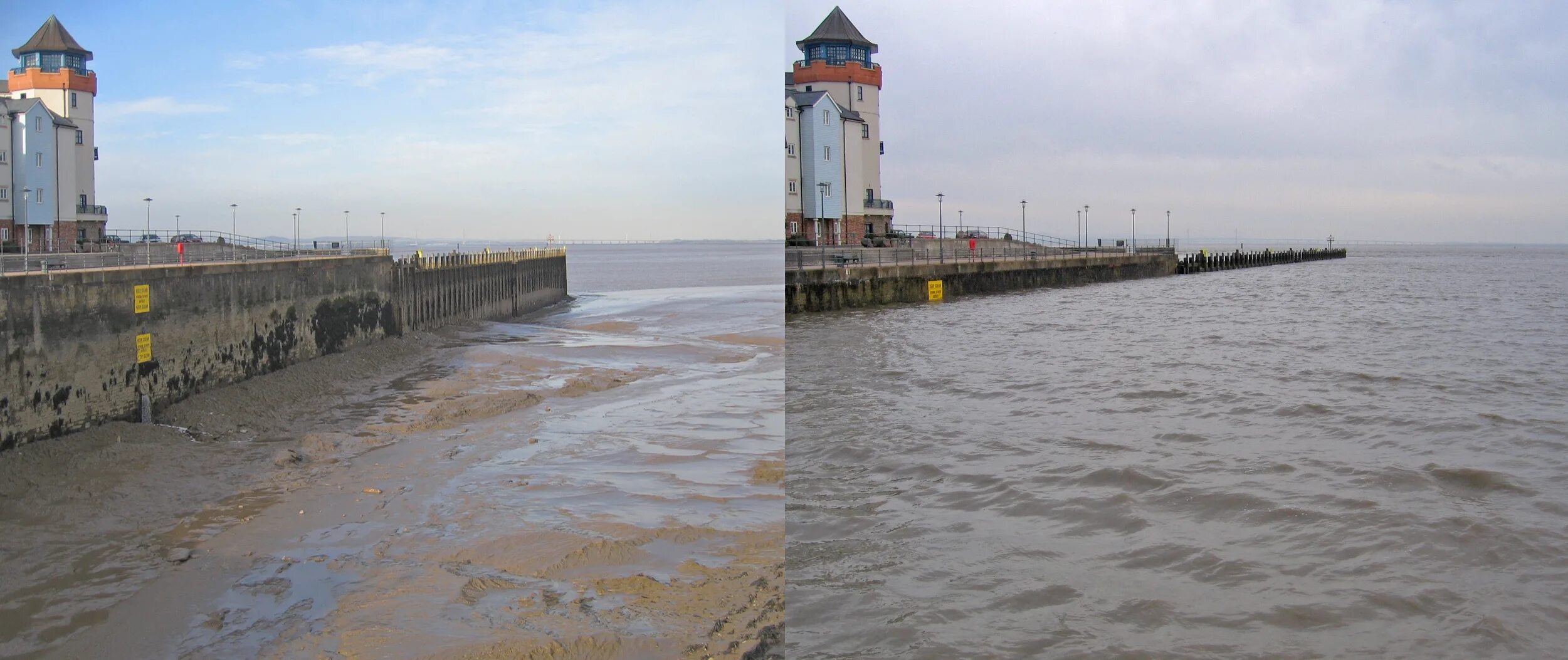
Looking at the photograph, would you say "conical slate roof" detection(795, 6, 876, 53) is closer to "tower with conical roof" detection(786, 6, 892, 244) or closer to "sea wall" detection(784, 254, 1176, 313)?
"tower with conical roof" detection(786, 6, 892, 244)

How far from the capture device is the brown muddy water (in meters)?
5.01

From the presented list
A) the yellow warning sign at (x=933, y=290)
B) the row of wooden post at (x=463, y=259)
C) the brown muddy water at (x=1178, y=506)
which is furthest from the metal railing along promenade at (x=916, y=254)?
the brown muddy water at (x=1178, y=506)

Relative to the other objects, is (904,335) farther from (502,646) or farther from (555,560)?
(502,646)

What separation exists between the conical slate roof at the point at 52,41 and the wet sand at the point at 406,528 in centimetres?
4141

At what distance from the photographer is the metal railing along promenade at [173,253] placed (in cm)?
2017

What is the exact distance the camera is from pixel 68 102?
47.1 meters

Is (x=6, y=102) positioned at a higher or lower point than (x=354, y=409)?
higher

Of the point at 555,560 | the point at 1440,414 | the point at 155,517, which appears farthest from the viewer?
the point at 1440,414

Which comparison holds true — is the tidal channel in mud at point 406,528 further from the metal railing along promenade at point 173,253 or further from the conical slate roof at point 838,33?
the conical slate roof at point 838,33

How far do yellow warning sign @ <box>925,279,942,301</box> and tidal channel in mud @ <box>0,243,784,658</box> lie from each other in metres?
18.7

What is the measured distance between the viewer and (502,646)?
214 inches

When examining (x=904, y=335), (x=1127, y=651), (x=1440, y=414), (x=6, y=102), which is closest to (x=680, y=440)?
(x=1127, y=651)

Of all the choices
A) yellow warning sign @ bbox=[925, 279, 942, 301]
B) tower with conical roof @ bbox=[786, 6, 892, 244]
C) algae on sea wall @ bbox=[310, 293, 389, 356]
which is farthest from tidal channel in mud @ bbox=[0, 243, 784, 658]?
tower with conical roof @ bbox=[786, 6, 892, 244]

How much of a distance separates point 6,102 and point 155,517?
43663 mm
